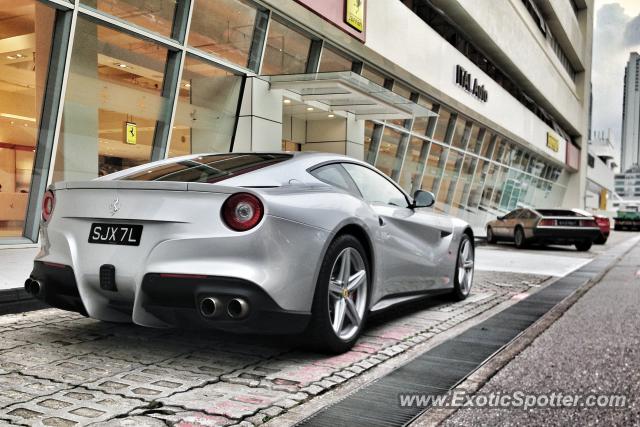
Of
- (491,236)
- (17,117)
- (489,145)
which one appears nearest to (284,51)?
(17,117)

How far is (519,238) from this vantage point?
58.1 ft

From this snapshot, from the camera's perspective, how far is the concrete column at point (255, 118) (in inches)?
488

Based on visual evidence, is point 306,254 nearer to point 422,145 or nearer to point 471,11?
point 422,145

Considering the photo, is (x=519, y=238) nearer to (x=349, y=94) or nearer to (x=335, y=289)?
(x=349, y=94)

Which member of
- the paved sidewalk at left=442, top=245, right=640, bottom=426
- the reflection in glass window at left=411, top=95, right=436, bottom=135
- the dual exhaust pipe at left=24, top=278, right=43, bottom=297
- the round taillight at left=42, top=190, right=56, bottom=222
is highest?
the reflection in glass window at left=411, top=95, right=436, bottom=135

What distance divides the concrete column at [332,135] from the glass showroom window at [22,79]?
7.92 meters

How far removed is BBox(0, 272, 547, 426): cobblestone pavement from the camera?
2.80 metres

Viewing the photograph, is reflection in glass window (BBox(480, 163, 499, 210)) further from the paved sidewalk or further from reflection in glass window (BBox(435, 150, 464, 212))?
the paved sidewalk

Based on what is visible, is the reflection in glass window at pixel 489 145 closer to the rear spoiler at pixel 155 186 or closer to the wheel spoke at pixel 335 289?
the wheel spoke at pixel 335 289

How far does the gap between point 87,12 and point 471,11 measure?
15793 mm

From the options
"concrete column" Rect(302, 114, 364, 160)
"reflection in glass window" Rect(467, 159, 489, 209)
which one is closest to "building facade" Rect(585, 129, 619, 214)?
"reflection in glass window" Rect(467, 159, 489, 209)

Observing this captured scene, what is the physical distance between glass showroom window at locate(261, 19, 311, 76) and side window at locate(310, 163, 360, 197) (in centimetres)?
883

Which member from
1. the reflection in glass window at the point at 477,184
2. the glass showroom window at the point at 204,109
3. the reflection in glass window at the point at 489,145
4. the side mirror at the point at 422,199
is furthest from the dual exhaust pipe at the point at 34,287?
the reflection in glass window at the point at 489,145

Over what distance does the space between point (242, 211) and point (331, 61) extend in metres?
12.2
